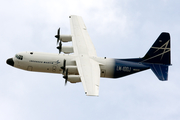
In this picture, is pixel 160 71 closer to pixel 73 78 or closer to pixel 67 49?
pixel 73 78

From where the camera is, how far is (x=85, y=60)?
43.1m

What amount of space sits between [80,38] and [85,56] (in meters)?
4.43

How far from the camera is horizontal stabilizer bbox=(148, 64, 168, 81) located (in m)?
43.4

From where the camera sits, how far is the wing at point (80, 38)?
45375mm

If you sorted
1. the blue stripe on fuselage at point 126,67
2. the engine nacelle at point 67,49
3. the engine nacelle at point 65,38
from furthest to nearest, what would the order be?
the engine nacelle at point 65,38, the engine nacelle at point 67,49, the blue stripe on fuselage at point 126,67

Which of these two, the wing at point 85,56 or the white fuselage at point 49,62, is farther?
the white fuselage at point 49,62

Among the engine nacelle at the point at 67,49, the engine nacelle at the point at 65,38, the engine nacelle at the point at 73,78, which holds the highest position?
the engine nacelle at the point at 65,38

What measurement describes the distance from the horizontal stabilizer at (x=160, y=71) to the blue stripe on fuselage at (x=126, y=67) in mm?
937

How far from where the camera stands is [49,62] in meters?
43.4

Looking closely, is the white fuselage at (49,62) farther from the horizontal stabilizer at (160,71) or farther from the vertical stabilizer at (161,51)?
the vertical stabilizer at (161,51)

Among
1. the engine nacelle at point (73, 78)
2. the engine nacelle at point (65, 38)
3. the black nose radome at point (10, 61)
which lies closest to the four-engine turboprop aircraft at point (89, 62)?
the black nose radome at point (10, 61)

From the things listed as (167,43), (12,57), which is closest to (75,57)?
(12,57)

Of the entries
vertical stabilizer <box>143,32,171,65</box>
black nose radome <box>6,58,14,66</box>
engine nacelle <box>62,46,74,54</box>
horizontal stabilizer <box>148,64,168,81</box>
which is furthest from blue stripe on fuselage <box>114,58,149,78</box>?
black nose radome <box>6,58,14,66</box>

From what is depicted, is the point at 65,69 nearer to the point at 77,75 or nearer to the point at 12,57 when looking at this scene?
the point at 77,75
